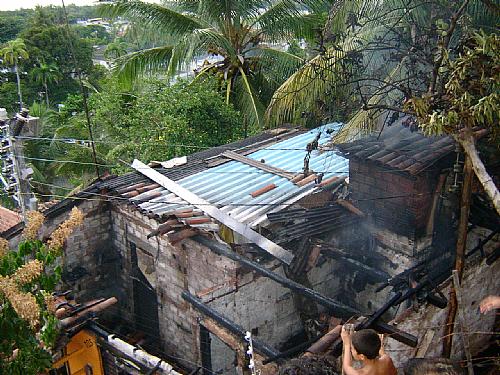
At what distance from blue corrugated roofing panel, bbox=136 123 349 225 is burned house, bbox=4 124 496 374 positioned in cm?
3

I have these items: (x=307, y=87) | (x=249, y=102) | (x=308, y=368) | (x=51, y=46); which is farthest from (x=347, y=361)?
(x=51, y=46)

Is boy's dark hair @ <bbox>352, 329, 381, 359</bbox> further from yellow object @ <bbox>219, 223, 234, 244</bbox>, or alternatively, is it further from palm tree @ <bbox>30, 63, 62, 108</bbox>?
palm tree @ <bbox>30, 63, 62, 108</bbox>

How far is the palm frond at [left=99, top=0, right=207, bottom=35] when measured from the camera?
13.4 meters

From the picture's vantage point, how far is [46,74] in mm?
31000

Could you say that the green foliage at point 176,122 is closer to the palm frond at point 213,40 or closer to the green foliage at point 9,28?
the palm frond at point 213,40

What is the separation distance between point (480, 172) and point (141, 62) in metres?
11.6

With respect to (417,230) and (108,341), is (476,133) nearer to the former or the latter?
(417,230)

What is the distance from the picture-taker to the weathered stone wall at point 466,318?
6.04 m

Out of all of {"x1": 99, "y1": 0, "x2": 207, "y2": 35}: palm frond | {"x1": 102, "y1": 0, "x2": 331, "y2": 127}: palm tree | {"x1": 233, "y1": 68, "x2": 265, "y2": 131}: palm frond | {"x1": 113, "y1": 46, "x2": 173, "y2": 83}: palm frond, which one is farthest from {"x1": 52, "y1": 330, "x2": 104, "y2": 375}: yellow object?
{"x1": 99, "y1": 0, "x2": 207, "y2": 35}: palm frond

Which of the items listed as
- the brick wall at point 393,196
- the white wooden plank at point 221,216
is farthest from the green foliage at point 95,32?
the brick wall at point 393,196

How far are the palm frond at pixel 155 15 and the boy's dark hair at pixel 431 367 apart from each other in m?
11.2

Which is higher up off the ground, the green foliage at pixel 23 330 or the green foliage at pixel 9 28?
the green foliage at pixel 9 28

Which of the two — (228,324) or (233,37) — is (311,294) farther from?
(233,37)

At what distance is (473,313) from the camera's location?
7625mm
